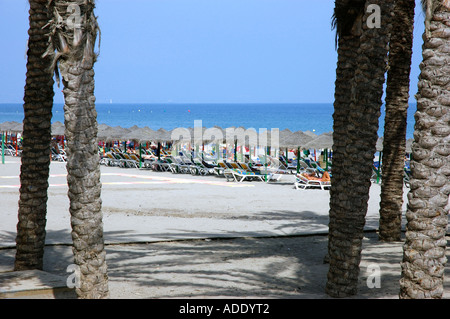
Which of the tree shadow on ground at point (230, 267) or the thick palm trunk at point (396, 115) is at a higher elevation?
the thick palm trunk at point (396, 115)

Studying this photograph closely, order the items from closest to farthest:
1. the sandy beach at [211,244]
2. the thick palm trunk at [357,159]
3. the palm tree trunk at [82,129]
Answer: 1. the palm tree trunk at [82,129]
2. the thick palm trunk at [357,159]
3. the sandy beach at [211,244]

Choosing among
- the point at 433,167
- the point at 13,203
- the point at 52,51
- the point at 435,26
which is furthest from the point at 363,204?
the point at 13,203

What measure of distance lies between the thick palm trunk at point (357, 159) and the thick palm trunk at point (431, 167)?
160cm

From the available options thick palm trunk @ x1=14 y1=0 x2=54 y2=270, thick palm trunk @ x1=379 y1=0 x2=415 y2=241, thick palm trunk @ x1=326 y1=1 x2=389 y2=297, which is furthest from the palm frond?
thick palm trunk @ x1=14 y1=0 x2=54 y2=270

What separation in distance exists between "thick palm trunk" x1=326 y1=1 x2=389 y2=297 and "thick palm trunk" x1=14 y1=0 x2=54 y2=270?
3.52m

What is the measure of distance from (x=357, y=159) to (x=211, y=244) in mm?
3799

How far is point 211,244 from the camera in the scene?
29.6ft

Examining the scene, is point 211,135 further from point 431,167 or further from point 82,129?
point 431,167

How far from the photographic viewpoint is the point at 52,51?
4793 millimetres

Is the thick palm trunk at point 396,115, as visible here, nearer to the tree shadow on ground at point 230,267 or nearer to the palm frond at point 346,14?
the tree shadow on ground at point 230,267

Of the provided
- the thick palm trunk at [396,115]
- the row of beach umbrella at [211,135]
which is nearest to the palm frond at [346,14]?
the thick palm trunk at [396,115]

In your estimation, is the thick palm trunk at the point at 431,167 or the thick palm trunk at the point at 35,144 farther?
the thick palm trunk at the point at 35,144

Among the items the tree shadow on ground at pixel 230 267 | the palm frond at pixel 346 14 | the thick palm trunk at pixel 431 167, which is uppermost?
the palm frond at pixel 346 14

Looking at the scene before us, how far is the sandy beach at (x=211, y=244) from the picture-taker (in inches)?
Result: 257
